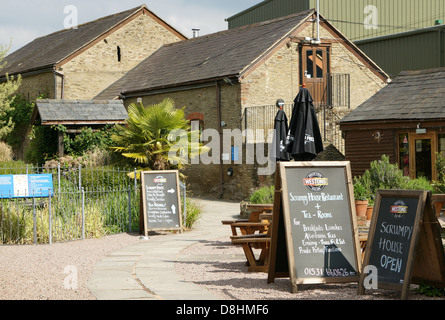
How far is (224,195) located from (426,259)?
55.1 feet

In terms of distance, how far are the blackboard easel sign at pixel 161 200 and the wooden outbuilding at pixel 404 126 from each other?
8.96 m

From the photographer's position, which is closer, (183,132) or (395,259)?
(395,259)

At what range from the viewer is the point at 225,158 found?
23.8 metres

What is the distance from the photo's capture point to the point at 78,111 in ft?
73.4

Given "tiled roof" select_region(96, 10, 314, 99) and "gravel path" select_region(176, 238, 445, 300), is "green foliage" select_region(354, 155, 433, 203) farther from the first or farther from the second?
"tiled roof" select_region(96, 10, 314, 99)

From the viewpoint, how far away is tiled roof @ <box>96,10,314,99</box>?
2459cm

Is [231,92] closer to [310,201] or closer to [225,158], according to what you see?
[225,158]

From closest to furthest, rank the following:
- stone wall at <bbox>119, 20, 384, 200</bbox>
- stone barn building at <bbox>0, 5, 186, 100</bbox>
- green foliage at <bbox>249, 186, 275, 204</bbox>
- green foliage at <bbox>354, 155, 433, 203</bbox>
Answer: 1. green foliage at <bbox>354, 155, 433, 203</bbox>
2. green foliage at <bbox>249, 186, 275, 204</bbox>
3. stone wall at <bbox>119, 20, 384, 200</bbox>
4. stone barn building at <bbox>0, 5, 186, 100</bbox>

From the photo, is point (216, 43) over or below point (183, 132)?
over

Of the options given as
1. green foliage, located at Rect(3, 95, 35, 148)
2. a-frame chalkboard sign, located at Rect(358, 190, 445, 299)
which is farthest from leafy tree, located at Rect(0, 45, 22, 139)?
a-frame chalkboard sign, located at Rect(358, 190, 445, 299)

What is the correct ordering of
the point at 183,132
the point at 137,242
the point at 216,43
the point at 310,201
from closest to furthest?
the point at 310,201
the point at 137,242
the point at 183,132
the point at 216,43

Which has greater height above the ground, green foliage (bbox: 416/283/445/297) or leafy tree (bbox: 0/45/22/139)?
leafy tree (bbox: 0/45/22/139)

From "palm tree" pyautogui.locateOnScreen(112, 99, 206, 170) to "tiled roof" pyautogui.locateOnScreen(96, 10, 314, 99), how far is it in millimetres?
6306
